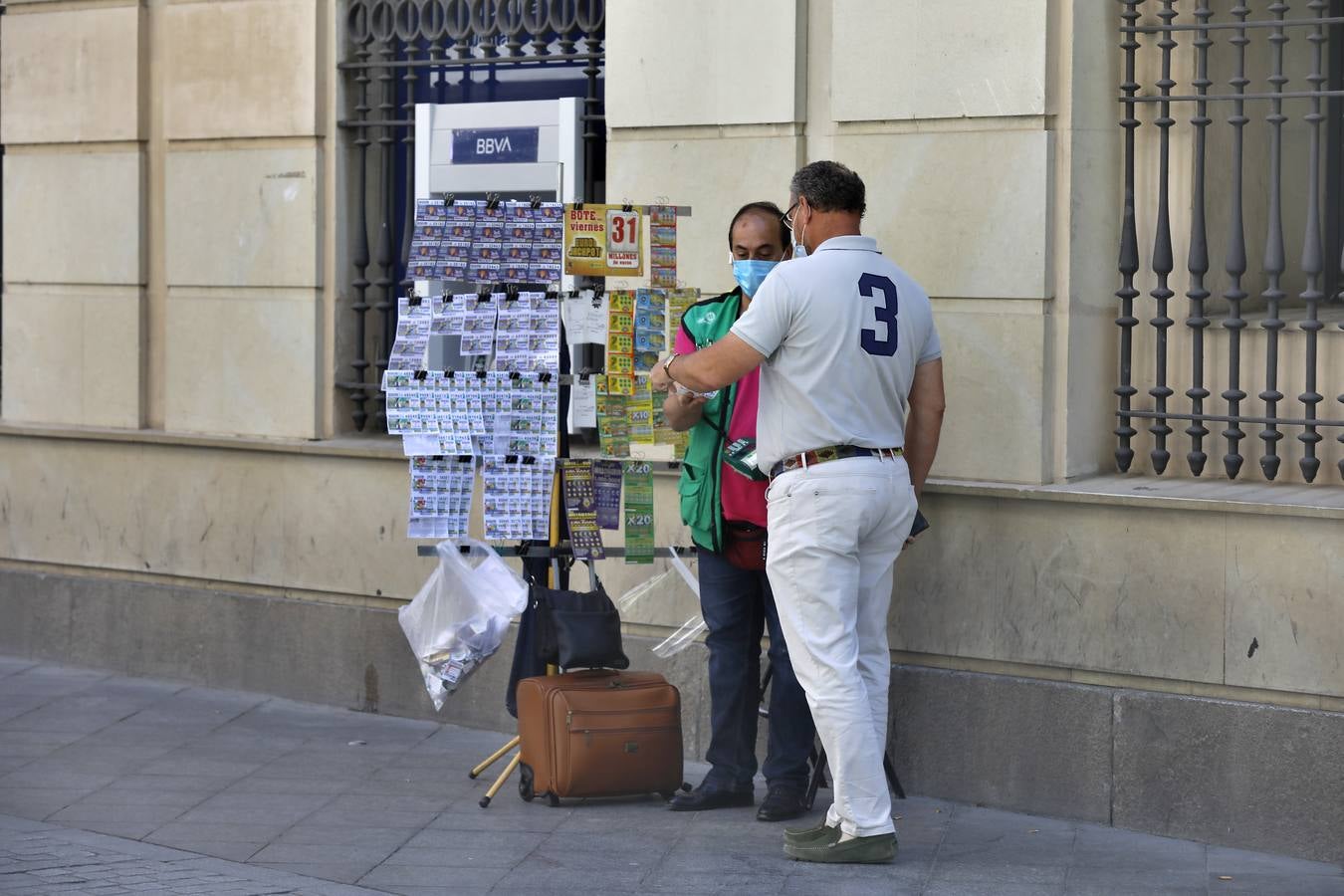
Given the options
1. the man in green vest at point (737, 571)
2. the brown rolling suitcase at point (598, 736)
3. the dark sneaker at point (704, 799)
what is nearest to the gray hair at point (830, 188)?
the man in green vest at point (737, 571)

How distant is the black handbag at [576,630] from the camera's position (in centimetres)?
650

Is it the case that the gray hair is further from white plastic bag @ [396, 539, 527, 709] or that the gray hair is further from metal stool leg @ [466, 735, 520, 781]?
metal stool leg @ [466, 735, 520, 781]

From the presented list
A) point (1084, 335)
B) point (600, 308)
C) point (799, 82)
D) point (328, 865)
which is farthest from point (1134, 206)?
point (328, 865)

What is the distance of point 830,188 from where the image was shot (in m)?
5.84

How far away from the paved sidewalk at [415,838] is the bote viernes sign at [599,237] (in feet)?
5.71

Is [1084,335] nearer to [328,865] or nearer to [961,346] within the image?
[961,346]

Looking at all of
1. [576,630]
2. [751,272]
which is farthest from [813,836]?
[751,272]

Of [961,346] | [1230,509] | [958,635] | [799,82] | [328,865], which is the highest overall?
[799,82]

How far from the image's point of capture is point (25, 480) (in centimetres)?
916

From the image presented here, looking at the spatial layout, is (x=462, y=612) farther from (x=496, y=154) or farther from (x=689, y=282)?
(x=496, y=154)

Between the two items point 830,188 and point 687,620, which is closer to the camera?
point 830,188

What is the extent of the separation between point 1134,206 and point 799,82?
3.95 ft

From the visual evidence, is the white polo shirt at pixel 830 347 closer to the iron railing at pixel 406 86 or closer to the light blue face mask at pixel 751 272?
the light blue face mask at pixel 751 272

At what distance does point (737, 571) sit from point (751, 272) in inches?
37.8
